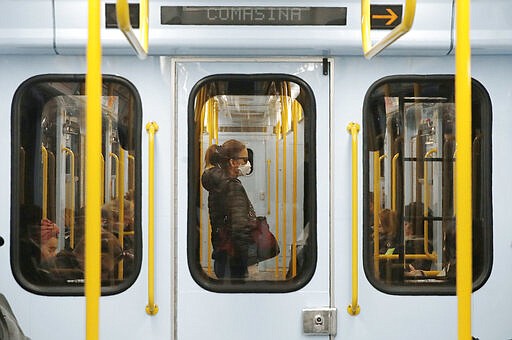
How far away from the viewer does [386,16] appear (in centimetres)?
301

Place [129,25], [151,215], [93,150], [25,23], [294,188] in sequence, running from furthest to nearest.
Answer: [294,188]
[151,215]
[25,23]
[129,25]
[93,150]

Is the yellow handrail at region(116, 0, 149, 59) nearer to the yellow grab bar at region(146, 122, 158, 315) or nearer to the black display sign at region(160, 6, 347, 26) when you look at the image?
the black display sign at region(160, 6, 347, 26)

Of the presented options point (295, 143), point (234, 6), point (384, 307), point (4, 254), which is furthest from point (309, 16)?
point (4, 254)

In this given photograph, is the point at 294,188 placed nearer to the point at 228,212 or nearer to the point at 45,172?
the point at 228,212

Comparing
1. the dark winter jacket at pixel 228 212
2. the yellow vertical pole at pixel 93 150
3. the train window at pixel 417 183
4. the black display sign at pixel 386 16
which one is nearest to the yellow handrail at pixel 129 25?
the yellow vertical pole at pixel 93 150

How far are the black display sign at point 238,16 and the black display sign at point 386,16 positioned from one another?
0.14m

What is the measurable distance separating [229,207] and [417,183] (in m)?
0.94

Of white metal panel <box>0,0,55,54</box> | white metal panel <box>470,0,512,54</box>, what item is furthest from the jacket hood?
white metal panel <box>470,0,512,54</box>

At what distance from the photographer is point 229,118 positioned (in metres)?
3.15

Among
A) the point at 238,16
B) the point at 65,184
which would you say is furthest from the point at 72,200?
the point at 238,16

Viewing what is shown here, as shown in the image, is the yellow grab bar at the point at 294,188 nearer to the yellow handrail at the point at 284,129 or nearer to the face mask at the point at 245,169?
the yellow handrail at the point at 284,129

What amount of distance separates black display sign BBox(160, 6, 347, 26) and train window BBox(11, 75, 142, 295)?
427mm

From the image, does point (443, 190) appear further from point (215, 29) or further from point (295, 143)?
point (215, 29)

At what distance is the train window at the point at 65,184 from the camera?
3.13 meters
